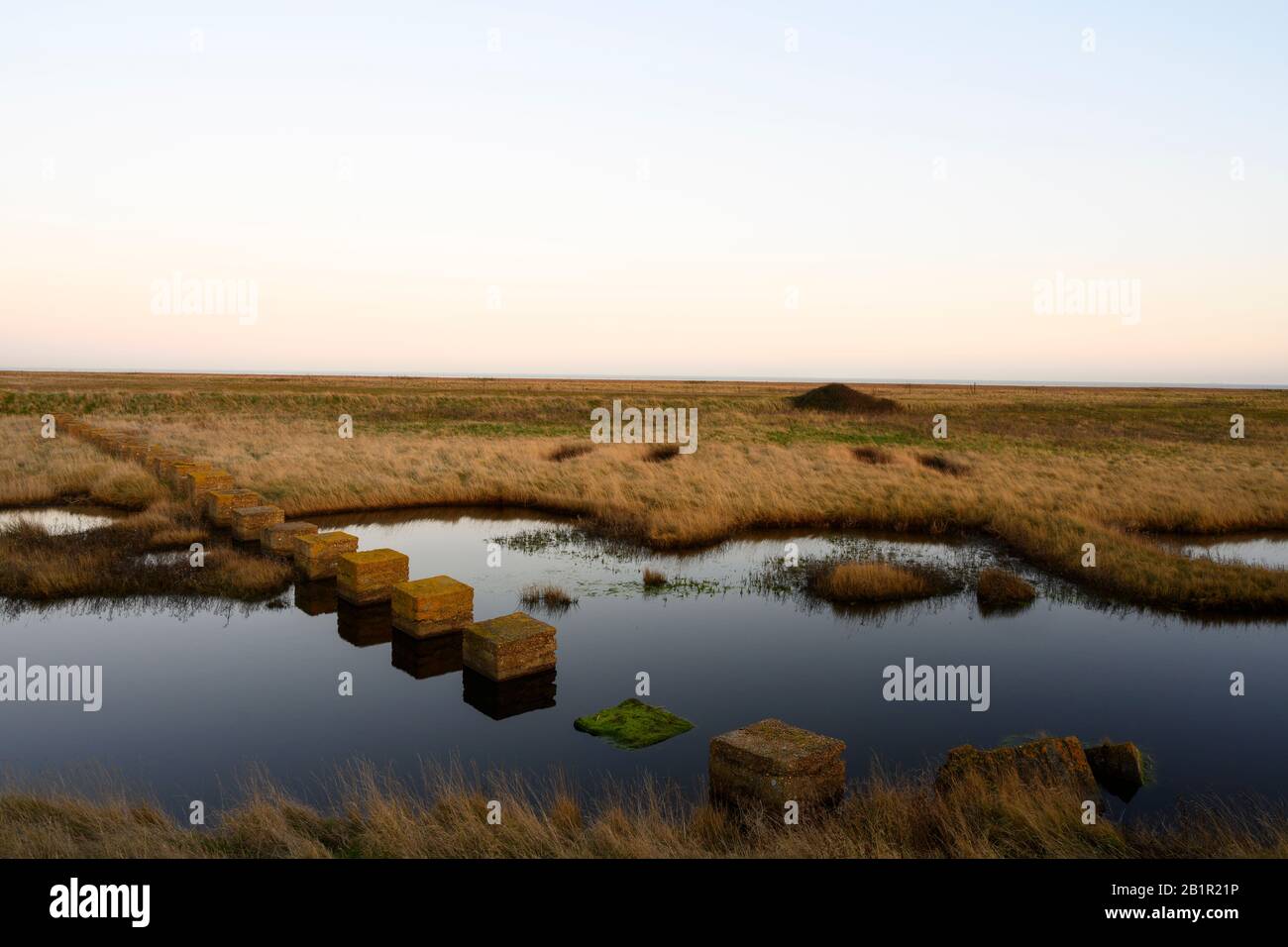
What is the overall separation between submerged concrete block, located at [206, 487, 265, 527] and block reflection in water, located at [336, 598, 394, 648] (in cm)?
605

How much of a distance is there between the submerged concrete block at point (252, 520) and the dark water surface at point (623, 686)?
3589 millimetres

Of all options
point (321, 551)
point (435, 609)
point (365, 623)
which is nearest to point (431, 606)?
point (435, 609)

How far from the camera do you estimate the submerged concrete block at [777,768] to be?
20.0 feet

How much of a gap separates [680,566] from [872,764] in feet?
26.7

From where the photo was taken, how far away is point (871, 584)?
1316cm

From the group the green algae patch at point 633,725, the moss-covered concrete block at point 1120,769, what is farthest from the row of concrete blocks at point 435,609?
the moss-covered concrete block at point 1120,769

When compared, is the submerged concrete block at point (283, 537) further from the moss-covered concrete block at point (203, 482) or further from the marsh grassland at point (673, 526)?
the moss-covered concrete block at point (203, 482)

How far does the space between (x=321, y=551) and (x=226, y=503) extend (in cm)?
490

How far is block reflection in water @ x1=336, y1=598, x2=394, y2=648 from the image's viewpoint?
35.0 ft

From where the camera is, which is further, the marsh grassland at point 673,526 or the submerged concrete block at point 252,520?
the submerged concrete block at point 252,520

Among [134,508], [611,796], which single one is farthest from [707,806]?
[134,508]

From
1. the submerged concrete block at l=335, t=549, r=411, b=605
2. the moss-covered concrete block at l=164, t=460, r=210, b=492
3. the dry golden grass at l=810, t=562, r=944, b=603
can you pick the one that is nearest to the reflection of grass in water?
the submerged concrete block at l=335, t=549, r=411, b=605

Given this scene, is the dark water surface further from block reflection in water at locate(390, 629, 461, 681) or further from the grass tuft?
the grass tuft
